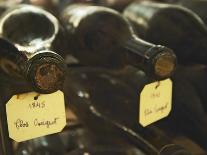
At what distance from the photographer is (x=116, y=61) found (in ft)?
2.06

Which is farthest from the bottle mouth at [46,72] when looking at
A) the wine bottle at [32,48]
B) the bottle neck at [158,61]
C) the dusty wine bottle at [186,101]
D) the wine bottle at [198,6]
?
the wine bottle at [198,6]

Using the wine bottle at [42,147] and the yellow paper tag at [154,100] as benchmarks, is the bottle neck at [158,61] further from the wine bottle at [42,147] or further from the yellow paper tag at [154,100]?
the wine bottle at [42,147]

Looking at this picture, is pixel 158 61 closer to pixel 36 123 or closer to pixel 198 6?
pixel 36 123

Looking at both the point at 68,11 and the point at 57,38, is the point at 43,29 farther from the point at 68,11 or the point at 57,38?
the point at 68,11

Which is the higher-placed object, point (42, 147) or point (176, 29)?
point (176, 29)

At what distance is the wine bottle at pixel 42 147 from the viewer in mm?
578

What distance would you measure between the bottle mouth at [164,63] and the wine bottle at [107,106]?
0.41ft

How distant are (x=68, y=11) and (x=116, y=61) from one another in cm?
16

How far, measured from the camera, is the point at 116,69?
2.16 ft

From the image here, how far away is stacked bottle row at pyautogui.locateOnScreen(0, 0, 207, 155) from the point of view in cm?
53

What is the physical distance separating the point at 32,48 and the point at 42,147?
19cm

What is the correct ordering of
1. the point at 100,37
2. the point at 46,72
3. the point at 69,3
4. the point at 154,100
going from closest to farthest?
1. the point at 46,72
2. the point at 154,100
3. the point at 100,37
4. the point at 69,3

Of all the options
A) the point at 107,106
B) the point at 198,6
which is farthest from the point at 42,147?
the point at 198,6

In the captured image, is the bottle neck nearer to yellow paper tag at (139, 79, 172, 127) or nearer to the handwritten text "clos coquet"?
yellow paper tag at (139, 79, 172, 127)
